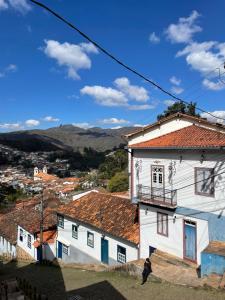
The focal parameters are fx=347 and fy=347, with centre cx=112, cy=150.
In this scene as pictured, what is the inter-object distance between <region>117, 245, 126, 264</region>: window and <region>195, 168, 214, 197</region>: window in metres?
7.86

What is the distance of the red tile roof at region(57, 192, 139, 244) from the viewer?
75.8 feet

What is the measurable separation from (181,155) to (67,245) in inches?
599

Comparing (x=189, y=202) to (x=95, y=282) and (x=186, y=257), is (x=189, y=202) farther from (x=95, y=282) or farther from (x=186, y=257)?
A: (x=95, y=282)

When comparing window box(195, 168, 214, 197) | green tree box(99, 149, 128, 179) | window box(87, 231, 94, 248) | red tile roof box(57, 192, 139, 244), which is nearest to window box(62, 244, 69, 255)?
red tile roof box(57, 192, 139, 244)

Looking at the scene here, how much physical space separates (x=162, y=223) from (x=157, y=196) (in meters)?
1.60

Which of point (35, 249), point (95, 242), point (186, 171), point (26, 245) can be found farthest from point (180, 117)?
point (26, 245)

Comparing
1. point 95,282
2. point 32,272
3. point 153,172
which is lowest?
point 32,272

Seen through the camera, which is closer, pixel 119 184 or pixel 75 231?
pixel 75 231

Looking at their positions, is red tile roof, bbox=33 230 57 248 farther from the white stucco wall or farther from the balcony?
the white stucco wall

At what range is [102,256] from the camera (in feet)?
81.0

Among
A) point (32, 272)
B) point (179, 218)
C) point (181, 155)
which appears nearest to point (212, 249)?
point (179, 218)

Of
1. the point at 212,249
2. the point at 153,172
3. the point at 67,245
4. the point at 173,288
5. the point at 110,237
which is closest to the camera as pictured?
the point at 173,288

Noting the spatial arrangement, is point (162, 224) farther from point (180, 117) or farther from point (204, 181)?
point (180, 117)

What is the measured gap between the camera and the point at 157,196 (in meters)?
19.9
